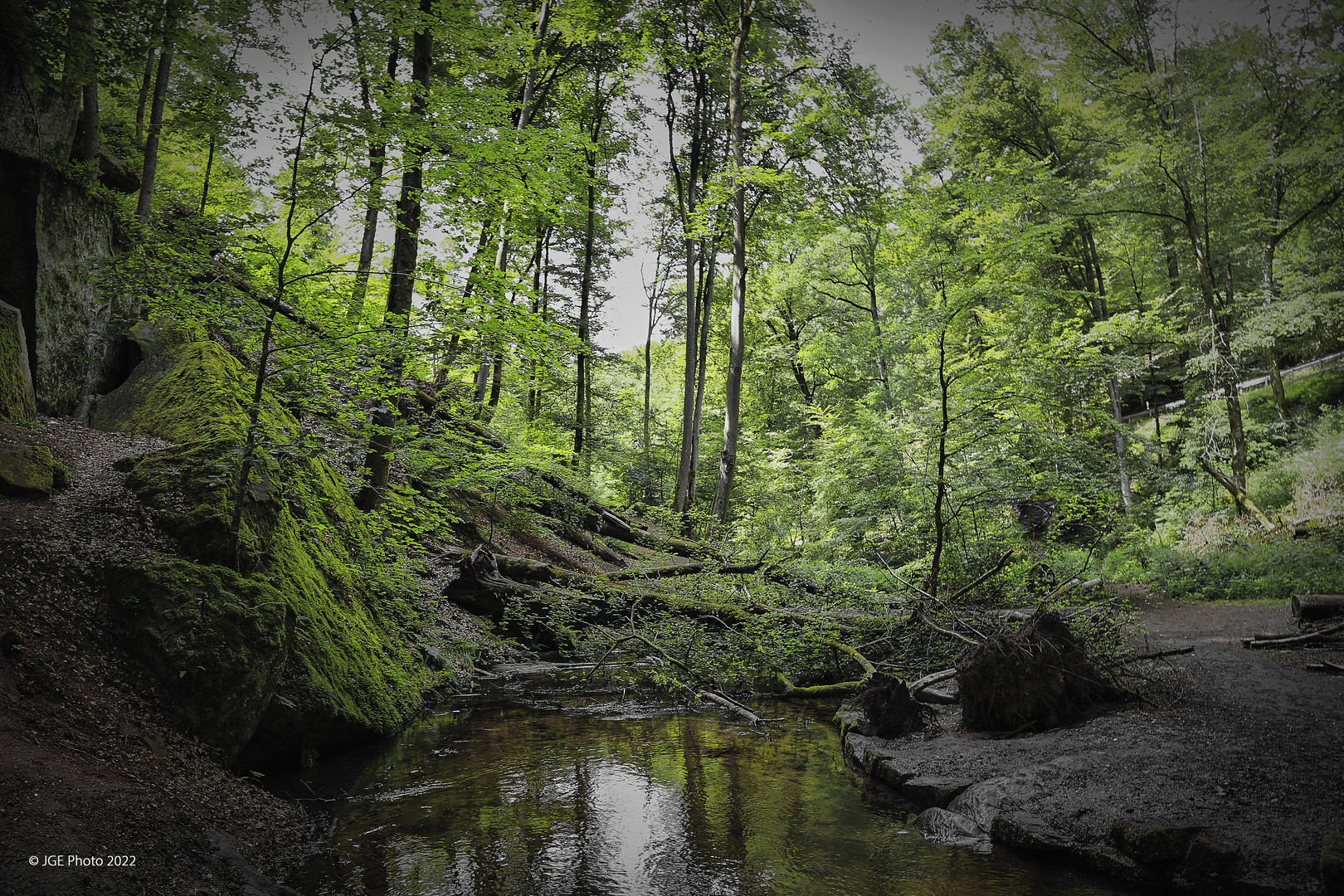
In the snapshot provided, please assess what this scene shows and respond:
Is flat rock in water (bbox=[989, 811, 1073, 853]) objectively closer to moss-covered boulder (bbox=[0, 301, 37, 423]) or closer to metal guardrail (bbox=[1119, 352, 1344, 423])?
moss-covered boulder (bbox=[0, 301, 37, 423])

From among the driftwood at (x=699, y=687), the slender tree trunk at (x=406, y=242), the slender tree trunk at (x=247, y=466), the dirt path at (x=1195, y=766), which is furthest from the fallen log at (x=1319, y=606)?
the slender tree trunk at (x=247, y=466)

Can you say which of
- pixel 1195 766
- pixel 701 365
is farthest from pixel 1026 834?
pixel 701 365

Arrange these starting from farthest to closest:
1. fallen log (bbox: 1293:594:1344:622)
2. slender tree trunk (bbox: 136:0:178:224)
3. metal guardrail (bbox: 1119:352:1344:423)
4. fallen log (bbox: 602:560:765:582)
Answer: metal guardrail (bbox: 1119:352:1344:423) < fallen log (bbox: 602:560:765:582) < slender tree trunk (bbox: 136:0:178:224) < fallen log (bbox: 1293:594:1344:622)

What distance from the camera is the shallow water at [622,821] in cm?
354

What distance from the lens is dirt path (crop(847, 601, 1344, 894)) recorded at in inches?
126

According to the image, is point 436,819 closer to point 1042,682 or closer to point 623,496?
point 1042,682

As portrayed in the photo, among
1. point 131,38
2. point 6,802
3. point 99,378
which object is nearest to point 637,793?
point 6,802

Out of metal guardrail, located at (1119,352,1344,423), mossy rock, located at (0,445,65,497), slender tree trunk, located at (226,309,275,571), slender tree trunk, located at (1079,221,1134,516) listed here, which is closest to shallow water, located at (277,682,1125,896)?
slender tree trunk, located at (226,309,275,571)

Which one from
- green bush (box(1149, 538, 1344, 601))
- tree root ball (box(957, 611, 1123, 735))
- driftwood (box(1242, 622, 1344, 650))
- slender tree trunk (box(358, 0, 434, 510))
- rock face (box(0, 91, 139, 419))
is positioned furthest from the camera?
green bush (box(1149, 538, 1344, 601))

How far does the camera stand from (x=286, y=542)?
18.6 ft

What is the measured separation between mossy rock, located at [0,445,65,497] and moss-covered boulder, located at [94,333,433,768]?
474 mm

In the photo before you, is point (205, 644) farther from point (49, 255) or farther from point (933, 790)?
point (49, 255)

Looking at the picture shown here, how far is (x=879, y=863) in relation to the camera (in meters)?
3.79

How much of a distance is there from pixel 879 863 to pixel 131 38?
1130 cm
